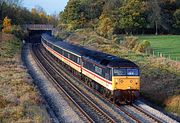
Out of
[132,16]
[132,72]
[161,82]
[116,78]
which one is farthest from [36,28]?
[116,78]

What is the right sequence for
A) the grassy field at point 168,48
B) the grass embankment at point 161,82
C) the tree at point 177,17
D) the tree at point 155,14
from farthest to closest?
the tree at point 177,17 → the tree at point 155,14 → the grassy field at point 168,48 → the grass embankment at point 161,82

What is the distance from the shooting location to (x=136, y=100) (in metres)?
25.7

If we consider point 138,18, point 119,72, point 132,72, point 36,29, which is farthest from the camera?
point 36,29

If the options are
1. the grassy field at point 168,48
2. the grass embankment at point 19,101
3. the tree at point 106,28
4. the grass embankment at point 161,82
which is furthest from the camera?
the tree at point 106,28

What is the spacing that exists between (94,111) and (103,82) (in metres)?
3.55

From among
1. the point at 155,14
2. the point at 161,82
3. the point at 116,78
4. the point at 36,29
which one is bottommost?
the point at 161,82

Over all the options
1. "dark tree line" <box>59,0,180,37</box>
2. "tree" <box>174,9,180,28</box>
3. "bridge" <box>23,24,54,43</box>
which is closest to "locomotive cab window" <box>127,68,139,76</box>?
"dark tree line" <box>59,0,180,37</box>

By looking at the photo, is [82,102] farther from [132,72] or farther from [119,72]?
[132,72]

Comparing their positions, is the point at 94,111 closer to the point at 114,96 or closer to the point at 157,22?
the point at 114,96

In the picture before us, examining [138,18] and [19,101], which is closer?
[19,101]

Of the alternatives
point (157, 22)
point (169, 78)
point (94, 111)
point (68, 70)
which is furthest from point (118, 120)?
point (157, 22)

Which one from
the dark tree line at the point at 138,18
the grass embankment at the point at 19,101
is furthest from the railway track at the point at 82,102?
the dark tree line at the point at 138,18

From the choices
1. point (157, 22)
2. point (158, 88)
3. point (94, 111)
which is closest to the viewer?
point (94, 111)

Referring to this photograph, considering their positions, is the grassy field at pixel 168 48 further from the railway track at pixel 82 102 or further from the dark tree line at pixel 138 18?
the railway track at pixel 82 102
